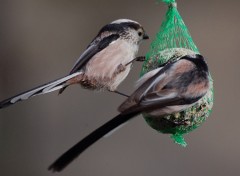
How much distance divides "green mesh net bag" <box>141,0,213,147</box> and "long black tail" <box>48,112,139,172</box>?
0.43 metres

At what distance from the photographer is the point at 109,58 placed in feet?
14.0

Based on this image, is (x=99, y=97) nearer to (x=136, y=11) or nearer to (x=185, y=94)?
(x=136, y=11)

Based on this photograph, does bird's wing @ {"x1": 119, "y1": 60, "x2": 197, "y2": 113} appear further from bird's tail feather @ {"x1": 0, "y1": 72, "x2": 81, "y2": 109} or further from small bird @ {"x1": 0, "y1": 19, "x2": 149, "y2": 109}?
bird's tail feather @ {"x1": 0, "y1": 72, "x2": 81, "y2": 109}

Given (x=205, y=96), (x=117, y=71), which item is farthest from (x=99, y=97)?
(x=205, y=96)

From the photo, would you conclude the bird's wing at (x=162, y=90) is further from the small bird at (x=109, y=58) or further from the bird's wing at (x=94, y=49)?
the bird's wing at (x=94, y=49)

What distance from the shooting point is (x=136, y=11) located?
643 cm

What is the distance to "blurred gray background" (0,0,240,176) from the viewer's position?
20.2ft

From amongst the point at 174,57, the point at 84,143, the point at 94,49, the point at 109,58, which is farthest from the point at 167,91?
the point at 94,49

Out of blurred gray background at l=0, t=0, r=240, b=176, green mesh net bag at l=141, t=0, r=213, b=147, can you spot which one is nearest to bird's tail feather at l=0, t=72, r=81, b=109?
green mesh net bag at l=141, t=0, r=213, b=147

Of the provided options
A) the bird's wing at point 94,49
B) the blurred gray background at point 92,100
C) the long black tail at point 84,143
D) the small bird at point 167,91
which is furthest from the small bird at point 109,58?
the blurred gray background at point 92,100

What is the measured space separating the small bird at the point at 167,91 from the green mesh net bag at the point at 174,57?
118 mm

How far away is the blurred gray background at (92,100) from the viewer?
20.2 ft

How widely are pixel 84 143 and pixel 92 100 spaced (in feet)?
10.4

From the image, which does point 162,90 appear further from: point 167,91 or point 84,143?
point 84,143
